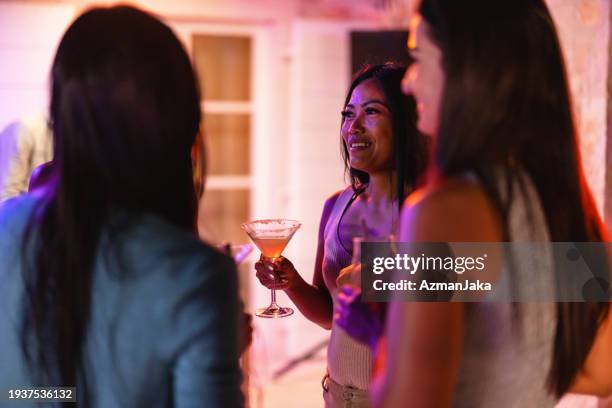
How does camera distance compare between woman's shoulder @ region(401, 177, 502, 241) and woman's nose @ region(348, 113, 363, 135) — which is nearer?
woman's shoulder @ region(401, 177, 502, 241)

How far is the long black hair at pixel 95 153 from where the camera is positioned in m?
1.05

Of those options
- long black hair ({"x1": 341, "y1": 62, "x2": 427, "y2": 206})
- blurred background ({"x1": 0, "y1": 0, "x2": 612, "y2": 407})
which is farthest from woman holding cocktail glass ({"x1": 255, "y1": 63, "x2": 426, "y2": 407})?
blurred background ({"x1": 0, "y1": 0, "x2": 612, "y2": 407})

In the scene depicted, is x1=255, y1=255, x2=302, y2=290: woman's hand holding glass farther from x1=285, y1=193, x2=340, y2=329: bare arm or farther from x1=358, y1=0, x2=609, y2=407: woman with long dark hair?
x1=358, y1=0, x2=609, y2=407: woman with long dark hair

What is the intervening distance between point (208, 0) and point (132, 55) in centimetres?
376

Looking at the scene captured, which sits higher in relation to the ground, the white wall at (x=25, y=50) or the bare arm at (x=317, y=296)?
the white wall at (x=25, y=50)

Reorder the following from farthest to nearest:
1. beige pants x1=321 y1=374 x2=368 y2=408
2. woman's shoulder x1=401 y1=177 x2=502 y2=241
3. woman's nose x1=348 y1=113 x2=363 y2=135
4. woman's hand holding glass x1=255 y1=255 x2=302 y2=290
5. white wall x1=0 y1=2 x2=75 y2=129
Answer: white wall x1=0 y1=2 x2=75 y2=129 → woman's nose x1=348 y1=113 x2=363 y2=135 → woman's hand holding glass x1=255 y1=255 x2=302 y2=290 → beige pants x1=321 y1=374 x2=368 y2=408 → woman's shoulder x1=401 y1=177 x2=502 y2=241

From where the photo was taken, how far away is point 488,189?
107cm

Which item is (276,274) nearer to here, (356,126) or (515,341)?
(356,126)

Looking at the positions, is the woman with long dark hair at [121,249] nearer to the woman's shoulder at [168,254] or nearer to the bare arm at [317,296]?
the woman's shoulder at [168,254]

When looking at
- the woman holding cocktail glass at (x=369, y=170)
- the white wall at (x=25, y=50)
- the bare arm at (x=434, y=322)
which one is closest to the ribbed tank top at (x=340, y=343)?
the woman holding cocktail glass at (x=369, y=170)

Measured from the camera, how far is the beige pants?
192cm

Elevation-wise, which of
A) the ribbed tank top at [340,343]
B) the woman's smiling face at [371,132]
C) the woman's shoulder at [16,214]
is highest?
the woman's smiling face at [371,132]

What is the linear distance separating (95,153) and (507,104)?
0.72 m

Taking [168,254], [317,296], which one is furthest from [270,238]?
[168,254]
